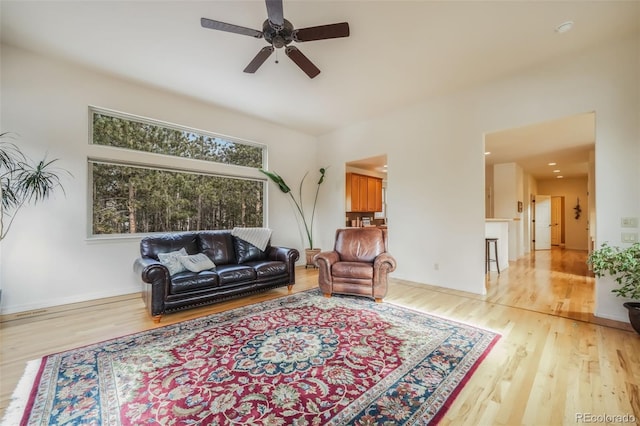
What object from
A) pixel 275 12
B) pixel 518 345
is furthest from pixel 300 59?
pixel 518 345

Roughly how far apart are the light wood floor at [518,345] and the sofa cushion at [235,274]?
33cm

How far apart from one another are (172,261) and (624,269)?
4755mm

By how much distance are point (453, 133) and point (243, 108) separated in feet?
11.8

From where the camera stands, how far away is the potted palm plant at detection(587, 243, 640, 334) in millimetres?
2430

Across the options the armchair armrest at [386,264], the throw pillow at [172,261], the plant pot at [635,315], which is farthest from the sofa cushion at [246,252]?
the plant pot at [635,315]

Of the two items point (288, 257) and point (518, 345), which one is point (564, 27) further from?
point (288, 257)

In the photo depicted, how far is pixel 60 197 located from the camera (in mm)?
3271

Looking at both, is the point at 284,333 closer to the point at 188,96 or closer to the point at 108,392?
the point at 108,392

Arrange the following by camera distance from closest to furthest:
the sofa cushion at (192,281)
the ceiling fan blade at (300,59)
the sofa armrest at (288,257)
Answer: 1. the ceiling fan blade at (300,59)
2. the sofa cushion at (192,281)
3. the sofa armrest at (288,257)

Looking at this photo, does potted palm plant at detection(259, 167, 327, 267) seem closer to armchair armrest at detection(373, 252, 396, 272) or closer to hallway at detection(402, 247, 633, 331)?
armchair armrest at detection(373, 252, 396, 272)

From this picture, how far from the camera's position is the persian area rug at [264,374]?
58.7 inches

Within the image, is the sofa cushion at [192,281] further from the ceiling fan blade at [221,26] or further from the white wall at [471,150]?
the white wall at [471,150]

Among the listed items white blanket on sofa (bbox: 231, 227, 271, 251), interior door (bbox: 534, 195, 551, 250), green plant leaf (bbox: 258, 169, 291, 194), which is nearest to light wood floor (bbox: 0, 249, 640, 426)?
white blanket on sofa (bbox: 231, 227, 271, 251)

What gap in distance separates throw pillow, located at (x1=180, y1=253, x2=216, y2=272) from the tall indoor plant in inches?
72.9
